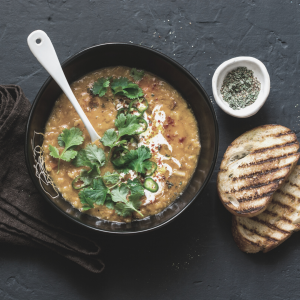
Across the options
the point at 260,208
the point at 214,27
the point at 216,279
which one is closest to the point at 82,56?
the point at 214,27

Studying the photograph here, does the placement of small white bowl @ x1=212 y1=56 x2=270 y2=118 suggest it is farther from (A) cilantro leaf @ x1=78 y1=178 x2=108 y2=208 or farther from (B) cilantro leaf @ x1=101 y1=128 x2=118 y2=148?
(A) cilantro leaf @ x1=78 y1=178 x2=108 y2=208

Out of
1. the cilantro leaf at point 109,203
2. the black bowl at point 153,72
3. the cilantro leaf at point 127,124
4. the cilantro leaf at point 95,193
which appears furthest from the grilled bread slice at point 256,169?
the cilantro leaf at point 95,193

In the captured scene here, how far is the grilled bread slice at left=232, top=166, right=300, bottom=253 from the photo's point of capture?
370 cm

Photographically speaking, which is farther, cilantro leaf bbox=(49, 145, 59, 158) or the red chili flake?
the red chili flake

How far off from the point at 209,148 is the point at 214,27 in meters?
1.61

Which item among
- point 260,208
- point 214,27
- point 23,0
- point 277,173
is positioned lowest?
point 260,208

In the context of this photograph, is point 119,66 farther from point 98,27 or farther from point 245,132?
point 245,132

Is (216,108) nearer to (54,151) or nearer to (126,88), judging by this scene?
(126,88)


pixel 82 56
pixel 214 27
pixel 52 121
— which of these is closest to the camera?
pixel 82 56

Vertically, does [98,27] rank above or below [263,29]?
above

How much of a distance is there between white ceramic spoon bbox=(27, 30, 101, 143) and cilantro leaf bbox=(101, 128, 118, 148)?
0.11 meters

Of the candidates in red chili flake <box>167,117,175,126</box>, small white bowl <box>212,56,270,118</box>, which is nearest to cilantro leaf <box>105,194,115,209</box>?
red chili flake <box>167,117,175,126</box>

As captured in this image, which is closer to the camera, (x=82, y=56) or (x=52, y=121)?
(x=82, y=56)

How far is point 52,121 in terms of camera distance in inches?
146
